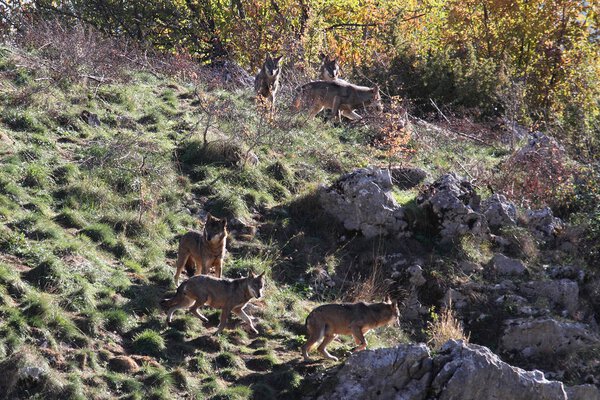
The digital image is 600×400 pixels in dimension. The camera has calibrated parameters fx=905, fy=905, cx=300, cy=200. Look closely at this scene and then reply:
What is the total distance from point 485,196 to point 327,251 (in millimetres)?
5212

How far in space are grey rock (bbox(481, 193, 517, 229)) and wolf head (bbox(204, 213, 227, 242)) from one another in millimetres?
5893

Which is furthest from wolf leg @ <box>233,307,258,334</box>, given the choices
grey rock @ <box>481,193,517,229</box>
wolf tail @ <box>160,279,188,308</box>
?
grey rock @ <box>481,193,517,229</box>

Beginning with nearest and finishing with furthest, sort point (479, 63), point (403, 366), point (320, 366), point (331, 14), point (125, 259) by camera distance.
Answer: point (403, 366) < point (320, 366) < point (125, 259) < point (479, 63) < point (331, 14)

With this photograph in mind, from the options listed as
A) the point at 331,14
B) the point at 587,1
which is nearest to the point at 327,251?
the point at 331,14

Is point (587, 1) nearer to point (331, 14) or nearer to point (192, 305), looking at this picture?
point (331, 14)

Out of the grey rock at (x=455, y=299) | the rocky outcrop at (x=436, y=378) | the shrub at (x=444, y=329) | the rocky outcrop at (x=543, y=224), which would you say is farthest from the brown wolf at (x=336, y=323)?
the rocky outcrop at (x=543, y=224)

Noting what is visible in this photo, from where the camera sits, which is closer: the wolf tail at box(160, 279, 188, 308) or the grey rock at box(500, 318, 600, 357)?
the wolf tail at box(160, 279, 188, 308)

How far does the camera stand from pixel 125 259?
45.4 ft

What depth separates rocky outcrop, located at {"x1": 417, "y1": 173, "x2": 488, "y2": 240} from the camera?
54.4ft

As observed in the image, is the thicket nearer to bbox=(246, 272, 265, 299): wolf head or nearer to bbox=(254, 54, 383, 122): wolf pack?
bbox=(254, 54, 383, 122): wolf pack

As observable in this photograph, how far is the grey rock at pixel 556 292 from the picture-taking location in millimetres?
15289

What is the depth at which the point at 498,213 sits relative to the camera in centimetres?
1736

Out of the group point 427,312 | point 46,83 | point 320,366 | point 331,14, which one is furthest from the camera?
point 331,14

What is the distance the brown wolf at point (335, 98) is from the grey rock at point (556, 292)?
722 cm
